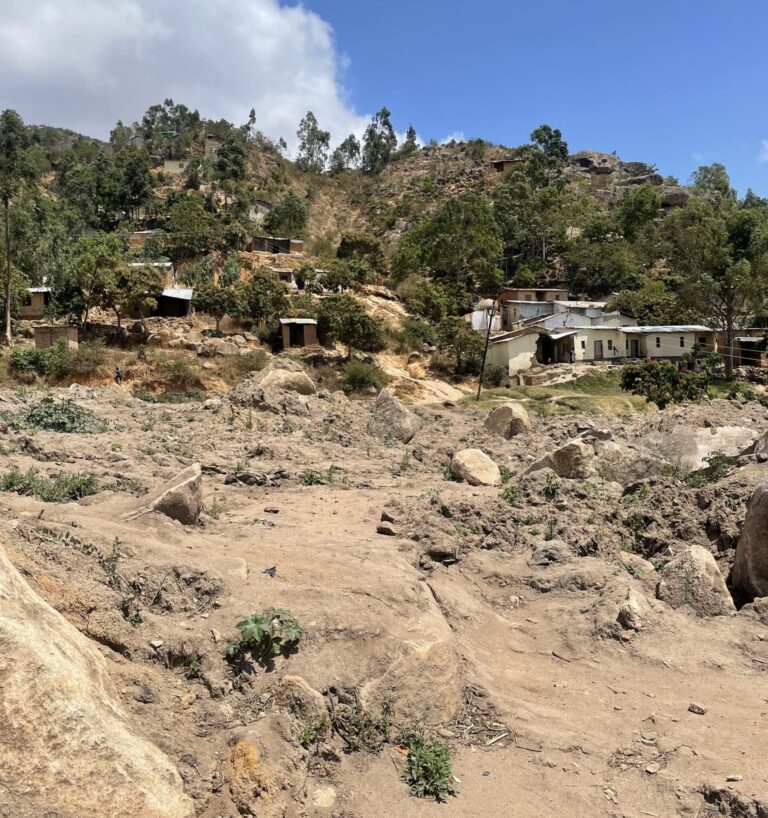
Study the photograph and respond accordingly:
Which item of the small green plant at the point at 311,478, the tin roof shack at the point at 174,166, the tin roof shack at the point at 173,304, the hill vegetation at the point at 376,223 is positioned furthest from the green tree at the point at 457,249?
the small green plant at the point at 311,478

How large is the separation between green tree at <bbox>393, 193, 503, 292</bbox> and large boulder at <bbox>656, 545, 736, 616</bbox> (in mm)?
45541

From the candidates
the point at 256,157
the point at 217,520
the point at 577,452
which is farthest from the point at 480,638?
the point at 256,157

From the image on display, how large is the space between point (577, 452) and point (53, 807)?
427 inches

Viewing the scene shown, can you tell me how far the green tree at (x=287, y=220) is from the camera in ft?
205

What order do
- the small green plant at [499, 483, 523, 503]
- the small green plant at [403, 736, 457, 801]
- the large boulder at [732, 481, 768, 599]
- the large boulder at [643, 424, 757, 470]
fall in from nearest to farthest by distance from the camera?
the small green plant at [403, 736, 457, 801] → the large boulder at [732, 481, 768, 599] → the small green plant at [499, 483, 523, 503] → the large boulder at [643, 424, 757, 470]

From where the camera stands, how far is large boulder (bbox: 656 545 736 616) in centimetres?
819

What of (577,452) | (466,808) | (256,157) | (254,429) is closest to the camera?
(466,808)

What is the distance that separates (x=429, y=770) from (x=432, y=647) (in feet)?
3.97

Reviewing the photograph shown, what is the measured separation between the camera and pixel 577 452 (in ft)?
42.6

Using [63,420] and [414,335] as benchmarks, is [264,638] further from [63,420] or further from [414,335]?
[414,335]

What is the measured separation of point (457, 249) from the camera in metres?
54.1

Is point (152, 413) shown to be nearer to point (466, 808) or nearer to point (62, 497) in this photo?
point (62, 497)

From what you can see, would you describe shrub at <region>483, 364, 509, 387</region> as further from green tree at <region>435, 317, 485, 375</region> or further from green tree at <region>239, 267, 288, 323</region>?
green tree at <region>239, 267, 288, 323</region>

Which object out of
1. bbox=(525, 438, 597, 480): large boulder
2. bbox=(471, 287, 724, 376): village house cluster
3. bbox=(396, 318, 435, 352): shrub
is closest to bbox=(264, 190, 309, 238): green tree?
bbox=(396, 318, 435, 352): shrub
